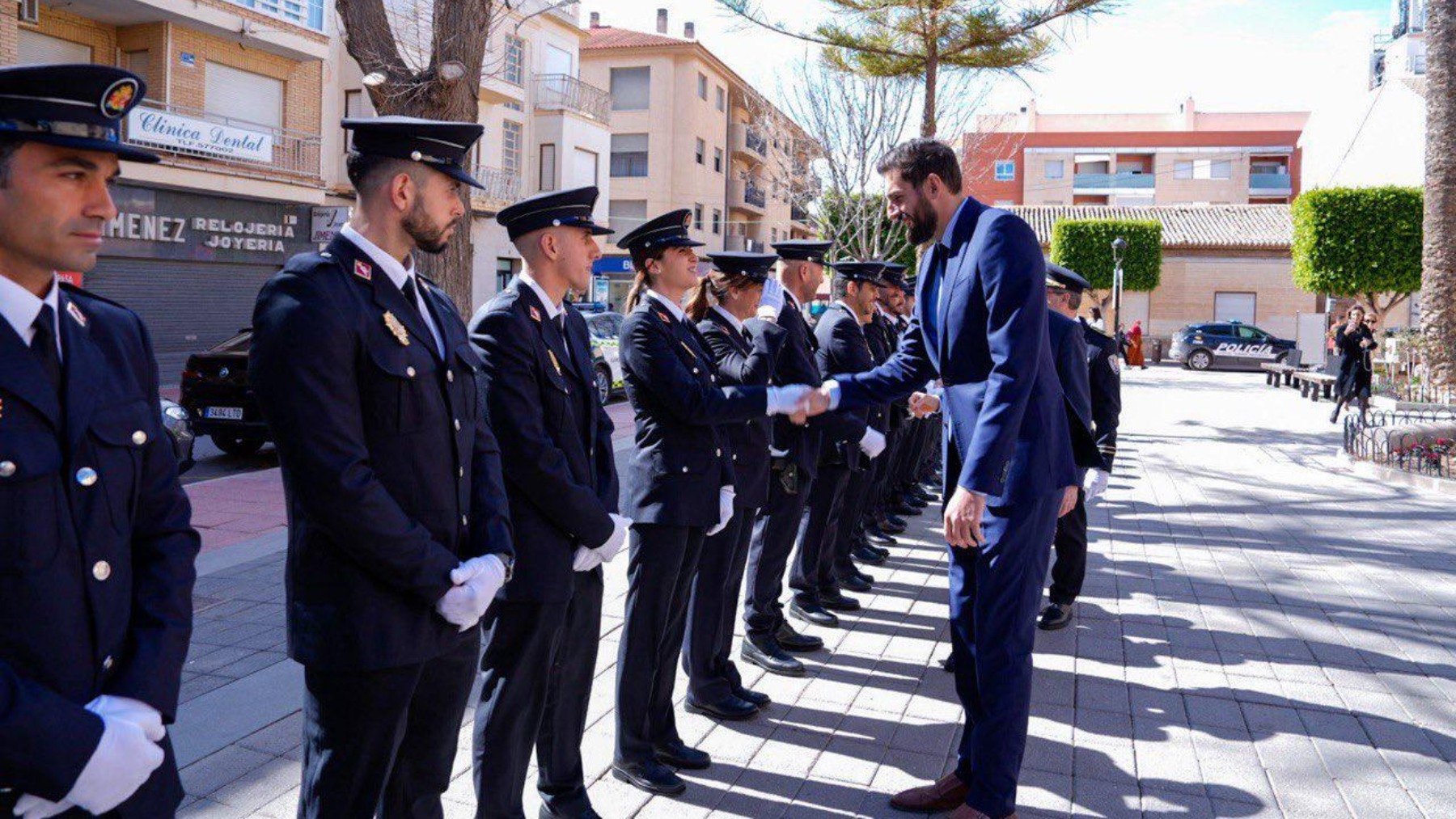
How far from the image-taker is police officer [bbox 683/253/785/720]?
14.9 feet

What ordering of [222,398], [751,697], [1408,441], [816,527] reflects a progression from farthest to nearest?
[1408,441] < [222,398] < [816,527] < [751,697]

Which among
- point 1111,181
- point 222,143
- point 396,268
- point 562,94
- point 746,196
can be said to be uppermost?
point 1111,181

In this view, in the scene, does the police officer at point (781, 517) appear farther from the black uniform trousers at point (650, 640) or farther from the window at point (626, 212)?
the window at point (626, 212)

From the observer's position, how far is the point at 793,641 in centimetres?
559

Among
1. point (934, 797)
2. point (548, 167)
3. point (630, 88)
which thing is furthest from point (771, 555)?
point (630, 88)

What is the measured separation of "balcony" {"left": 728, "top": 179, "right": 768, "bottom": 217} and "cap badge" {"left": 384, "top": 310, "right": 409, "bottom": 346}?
51268mm

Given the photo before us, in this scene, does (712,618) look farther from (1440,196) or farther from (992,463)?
(1440,196)

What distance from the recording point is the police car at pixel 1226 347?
3719 cm

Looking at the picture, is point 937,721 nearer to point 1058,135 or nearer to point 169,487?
point 169,487

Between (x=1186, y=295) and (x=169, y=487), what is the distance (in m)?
51.0

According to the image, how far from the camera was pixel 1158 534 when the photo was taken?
9039mm

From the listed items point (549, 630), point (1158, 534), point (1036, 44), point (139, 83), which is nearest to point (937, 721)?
point (549, 630)

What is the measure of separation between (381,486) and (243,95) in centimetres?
2592

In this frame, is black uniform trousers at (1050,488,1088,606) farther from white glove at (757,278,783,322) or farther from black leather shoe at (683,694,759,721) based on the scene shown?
black leather shoe at (683,694,759,721)
